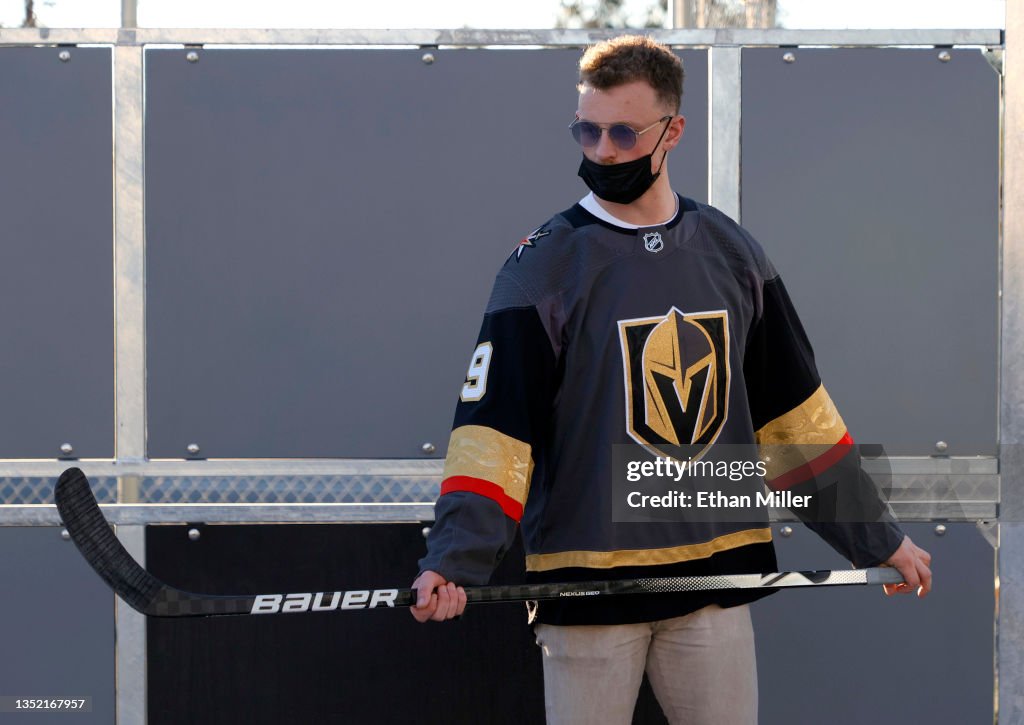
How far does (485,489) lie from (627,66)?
2.71 ft

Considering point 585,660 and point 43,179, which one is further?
point 43,179

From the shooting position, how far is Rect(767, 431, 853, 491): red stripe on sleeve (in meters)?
2.34

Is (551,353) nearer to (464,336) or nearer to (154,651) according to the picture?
(464,336)

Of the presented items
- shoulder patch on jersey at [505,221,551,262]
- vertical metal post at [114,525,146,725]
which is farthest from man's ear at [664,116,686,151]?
vertical metal post at [114,525,146,725]

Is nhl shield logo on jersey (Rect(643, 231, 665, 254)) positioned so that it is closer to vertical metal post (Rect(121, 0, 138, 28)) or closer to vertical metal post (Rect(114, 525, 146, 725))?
vertical metal post (Rect(121, 0, 138, 28))

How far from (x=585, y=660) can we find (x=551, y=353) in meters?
0.56

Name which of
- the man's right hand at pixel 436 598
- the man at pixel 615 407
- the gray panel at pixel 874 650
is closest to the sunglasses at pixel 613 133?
the man at pixel 615 407

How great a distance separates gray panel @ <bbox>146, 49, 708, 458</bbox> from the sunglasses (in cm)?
85

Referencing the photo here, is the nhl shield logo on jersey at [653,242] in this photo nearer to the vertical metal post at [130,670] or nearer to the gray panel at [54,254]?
the gray panel at [54,254]

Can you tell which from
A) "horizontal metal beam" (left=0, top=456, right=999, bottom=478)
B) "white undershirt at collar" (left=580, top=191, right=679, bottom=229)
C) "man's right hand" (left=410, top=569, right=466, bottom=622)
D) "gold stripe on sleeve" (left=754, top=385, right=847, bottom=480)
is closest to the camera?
"man's right hand" (left=410, top=569, right=466, bottom=622)

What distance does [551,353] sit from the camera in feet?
6.95

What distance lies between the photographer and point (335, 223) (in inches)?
119

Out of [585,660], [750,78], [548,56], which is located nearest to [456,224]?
[548,56]

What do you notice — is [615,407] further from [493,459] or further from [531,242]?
[531,242]
